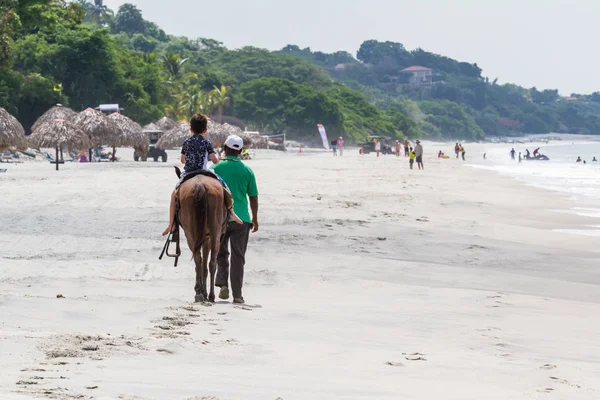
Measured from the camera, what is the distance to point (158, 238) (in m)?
12.4

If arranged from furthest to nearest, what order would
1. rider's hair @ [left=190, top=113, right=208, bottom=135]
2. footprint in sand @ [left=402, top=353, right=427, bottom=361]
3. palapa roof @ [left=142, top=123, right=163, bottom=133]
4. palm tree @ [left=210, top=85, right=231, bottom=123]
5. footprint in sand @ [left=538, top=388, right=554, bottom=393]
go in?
palm tree @ [left=210, top=85, right=231, bottom=123], palapa roof @ [left=142, top=123, right=163, bottom=133], rider's hair @ [left=190, top=113, right=208, bottom=135], footprint in sand @ [left=402, top=353, right=427, bottom=361], footprint in sand @ [left=538, top=388, right=554, bottom=393]

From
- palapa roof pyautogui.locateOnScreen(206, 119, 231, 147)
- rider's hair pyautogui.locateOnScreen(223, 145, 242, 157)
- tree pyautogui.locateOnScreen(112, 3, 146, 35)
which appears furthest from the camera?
tree pyautogui.locateOnScreen(112, 3, 146, 35)

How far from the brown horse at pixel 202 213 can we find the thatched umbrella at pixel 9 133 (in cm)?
2509

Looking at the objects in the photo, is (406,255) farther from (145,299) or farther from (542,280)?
(145,299)

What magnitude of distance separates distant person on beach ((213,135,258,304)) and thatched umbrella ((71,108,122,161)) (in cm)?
3288

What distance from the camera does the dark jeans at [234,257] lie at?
26.2 feet

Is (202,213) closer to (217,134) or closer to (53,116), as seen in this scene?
(53,116)

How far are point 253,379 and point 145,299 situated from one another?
123 inches

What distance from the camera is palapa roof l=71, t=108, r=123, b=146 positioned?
40344 mm

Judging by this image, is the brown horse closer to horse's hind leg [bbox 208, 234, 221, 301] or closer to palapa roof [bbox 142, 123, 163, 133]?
horse's hind leg [bbox 208, 234, 221, 301]

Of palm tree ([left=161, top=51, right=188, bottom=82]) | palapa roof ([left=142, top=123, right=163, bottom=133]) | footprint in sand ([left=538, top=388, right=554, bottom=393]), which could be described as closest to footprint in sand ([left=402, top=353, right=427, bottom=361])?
footprint in sand ([left=538, top=388, right=554, bottom=393])

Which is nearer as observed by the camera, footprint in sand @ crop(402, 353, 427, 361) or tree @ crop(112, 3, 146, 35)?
footprint in sand @ crop(402, 353, 427, 361)

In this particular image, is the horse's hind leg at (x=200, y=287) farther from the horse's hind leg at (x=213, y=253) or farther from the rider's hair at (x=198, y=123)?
the rider's hair at (x=198, y=123)

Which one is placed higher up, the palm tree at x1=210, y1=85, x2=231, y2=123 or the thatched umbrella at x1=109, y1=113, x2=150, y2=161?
the palm tree at x1=210, y1=85, x2=231, y2=123
